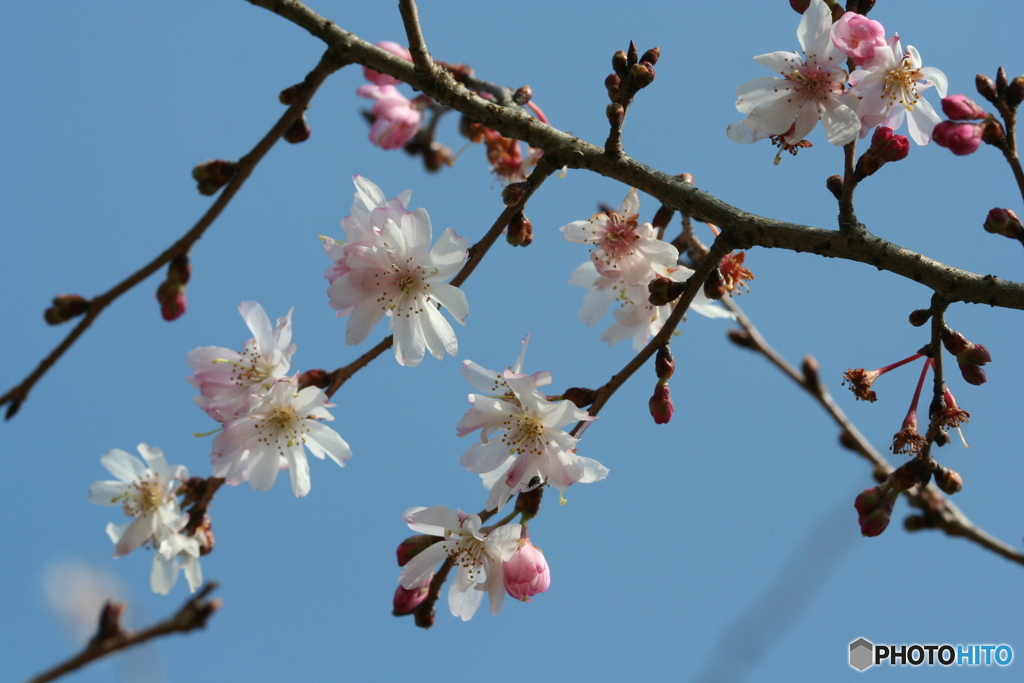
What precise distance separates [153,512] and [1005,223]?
2618 millimetres

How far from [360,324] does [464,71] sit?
54.7 inches

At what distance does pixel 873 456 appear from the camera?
3021 mm

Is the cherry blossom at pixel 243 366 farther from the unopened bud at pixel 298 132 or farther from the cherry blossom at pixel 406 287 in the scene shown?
the unopened bud at pixel 298 132

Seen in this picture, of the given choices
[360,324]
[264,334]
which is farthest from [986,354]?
[264,334]

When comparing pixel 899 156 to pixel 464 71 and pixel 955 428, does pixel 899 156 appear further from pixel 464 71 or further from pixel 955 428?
pixel 464 71

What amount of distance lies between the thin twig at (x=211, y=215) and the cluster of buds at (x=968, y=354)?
174 cm

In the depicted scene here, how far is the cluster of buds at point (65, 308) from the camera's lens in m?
2.05

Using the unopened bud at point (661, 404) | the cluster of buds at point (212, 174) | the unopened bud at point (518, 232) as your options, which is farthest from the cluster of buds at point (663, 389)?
the cluster of buds at point (212, 174)

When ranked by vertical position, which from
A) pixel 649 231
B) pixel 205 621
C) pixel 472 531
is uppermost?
pixel 649 231

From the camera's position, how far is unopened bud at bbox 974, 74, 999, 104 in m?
2.04

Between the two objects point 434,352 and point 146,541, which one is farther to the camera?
point 146,541

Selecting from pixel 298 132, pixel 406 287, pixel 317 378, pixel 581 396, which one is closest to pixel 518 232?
pixel 406 287

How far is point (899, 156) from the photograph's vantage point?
1.93 metres

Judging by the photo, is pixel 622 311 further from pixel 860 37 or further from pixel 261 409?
pixel 261 409
